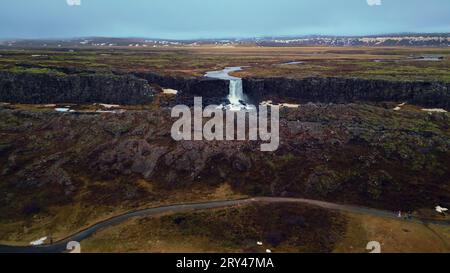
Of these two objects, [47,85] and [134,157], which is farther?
[47,85]

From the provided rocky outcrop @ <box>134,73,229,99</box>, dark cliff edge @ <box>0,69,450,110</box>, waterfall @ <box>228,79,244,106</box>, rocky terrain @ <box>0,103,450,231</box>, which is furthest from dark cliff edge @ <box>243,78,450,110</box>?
rocky terrain @ <box>0,103,450,231</box>

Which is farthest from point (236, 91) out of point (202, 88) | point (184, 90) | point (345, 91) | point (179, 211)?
point (179, 211)

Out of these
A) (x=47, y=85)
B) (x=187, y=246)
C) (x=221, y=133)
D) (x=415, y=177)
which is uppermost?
(x=47, y=85)

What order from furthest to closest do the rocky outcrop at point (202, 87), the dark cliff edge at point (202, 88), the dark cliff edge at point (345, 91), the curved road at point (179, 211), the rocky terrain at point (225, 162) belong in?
the rocky outcrop at point (202, 87)
the dark cliff edge at point (202, 88)
the dark cliff edge at point (345, 91)
the rocky terrain at point (225, 162)
the curved road at point (179, 211)

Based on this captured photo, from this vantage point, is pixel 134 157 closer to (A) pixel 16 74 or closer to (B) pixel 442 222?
(B) pixel 442 222

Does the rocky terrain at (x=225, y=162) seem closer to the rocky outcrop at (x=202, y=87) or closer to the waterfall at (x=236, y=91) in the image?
the rocky outcrop at (x=202, y=87)

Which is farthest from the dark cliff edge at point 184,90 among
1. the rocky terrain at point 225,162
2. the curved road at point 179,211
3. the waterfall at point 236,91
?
the curved road at point 179,211

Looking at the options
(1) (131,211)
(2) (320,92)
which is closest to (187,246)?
(1) (131,211)
